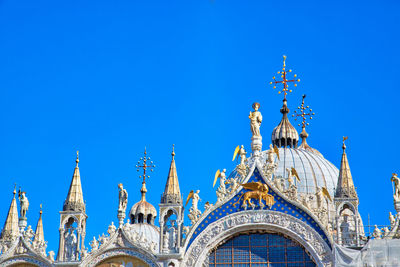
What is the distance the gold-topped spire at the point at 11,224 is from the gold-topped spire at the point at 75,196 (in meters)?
3.25

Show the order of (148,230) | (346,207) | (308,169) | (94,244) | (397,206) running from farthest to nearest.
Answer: (148,230), (308,169), (94,244), (346,207), (397,206)

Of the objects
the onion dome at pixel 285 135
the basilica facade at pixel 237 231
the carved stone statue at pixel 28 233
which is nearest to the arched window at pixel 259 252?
the basilica facade at pixel 237 231

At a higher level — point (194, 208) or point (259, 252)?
point (194, 208)

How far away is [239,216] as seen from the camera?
127 ft

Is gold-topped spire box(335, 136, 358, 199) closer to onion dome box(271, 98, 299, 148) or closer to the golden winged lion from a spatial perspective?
→ the golden winged lion

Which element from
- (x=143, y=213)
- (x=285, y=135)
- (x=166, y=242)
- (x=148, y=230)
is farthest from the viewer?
(x=143, y=213)

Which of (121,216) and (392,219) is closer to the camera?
(392,219)

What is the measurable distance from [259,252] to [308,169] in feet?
37.8

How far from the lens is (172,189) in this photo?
3984cm

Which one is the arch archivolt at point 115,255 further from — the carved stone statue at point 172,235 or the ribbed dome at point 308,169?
the ribbed dome at point 308,169

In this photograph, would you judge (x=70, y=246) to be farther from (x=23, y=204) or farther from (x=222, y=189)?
(x=222, y=189)

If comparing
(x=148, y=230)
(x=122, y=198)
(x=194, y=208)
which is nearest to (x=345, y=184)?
(x=194, y=208)

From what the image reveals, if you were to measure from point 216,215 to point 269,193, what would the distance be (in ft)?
7.20

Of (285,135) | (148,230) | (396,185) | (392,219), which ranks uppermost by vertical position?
(285,135)
